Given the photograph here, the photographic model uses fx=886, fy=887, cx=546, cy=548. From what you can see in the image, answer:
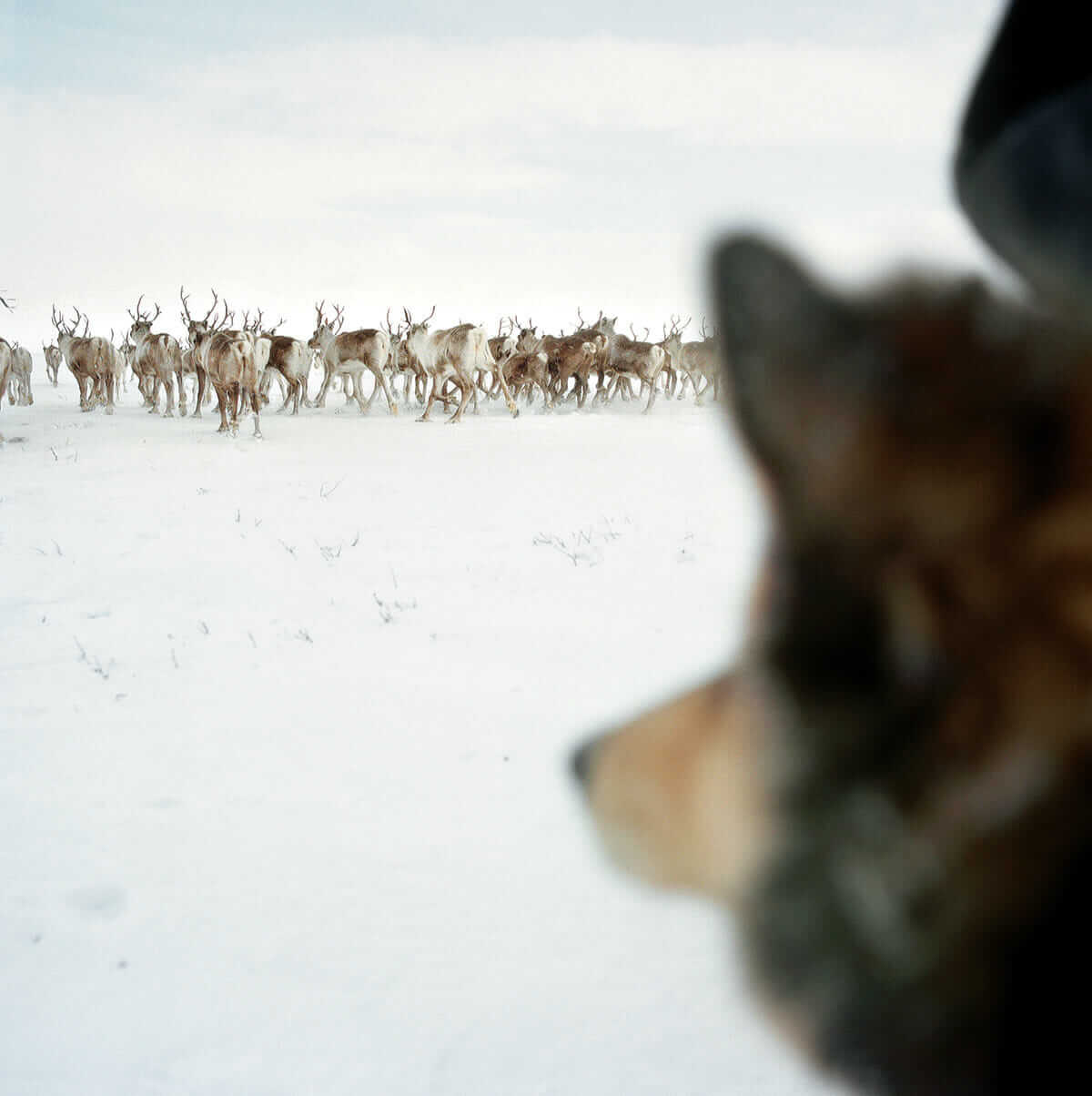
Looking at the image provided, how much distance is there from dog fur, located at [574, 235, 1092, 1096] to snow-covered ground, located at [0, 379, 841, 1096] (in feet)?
0.72

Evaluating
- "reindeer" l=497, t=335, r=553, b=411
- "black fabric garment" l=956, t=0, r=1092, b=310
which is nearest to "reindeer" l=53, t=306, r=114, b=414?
"reindeer" l=497, t=335, r=553, b=411

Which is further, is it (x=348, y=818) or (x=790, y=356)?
(x=348, y=818)

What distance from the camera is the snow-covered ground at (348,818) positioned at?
2.51m

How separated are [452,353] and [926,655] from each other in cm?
2395

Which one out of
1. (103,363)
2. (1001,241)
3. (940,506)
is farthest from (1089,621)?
(103,363)

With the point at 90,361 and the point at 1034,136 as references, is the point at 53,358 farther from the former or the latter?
the point at 1034,136

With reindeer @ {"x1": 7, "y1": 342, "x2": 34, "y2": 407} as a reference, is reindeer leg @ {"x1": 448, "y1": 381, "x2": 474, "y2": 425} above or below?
below

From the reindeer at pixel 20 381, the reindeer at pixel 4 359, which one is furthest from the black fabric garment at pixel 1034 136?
the reindeer at pixel 20 381

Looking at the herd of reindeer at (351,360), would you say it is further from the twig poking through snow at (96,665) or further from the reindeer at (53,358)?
the twig poking through snow at (96,665)

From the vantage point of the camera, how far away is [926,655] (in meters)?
0.74

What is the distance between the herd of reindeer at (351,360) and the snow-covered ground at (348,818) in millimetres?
12707

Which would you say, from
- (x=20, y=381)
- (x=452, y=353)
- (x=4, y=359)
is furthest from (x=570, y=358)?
(x=20, y=381)

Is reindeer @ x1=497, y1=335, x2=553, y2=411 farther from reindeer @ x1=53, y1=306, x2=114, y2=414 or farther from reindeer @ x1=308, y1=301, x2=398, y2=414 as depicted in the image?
reindeer @ x1=53, y1=306, x2=114, y2=414

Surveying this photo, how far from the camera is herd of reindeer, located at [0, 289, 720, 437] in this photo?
69.0 ft
